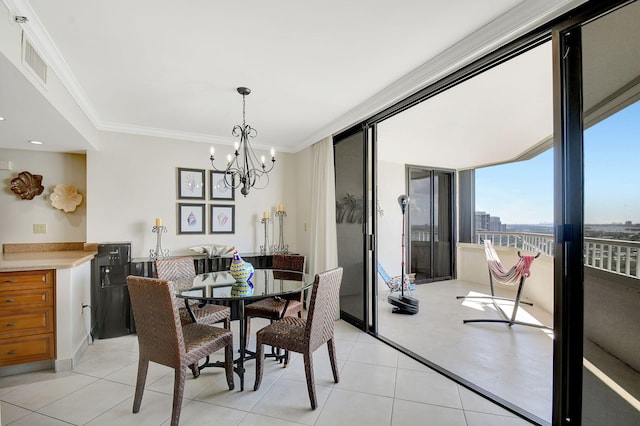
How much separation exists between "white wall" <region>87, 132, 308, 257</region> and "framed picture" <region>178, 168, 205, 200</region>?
75 millimetres

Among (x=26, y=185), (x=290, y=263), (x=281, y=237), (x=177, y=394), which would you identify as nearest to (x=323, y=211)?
(x=290, y=263)

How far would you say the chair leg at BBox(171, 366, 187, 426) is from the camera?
5.94ft

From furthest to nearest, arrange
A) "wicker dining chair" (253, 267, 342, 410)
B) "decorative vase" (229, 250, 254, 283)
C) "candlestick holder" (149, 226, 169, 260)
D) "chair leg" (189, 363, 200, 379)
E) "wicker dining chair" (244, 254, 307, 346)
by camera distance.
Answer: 1. "candlestick holder" (149, 226, 169, 260)
2. "wicker dining chair" (244, 254, 307, 346)
3. "decorative vase" (229, 250, 254, 283)
4. "chair leg" (189, 363, 200, 379)
5. "wicker dining chair" (253, 267, 342, 410)

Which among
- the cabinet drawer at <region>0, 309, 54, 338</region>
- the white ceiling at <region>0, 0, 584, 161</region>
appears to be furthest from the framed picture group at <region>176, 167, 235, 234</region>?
the cabinet drawer at <region>0, 309, 54, 338</region>

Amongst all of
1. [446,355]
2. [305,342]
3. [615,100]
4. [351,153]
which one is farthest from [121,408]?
[615,100]

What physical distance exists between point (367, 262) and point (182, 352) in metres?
2.12

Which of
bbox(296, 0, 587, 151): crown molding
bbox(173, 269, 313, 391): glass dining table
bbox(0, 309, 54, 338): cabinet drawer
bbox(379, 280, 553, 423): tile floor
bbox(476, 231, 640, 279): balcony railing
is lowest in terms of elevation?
bbox(379, 280, 553, 423): tile floor

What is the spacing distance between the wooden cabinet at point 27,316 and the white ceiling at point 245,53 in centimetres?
141

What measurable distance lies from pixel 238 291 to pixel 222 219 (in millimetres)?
2212

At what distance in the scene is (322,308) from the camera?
2217 mm

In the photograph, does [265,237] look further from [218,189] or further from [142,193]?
[142,193]

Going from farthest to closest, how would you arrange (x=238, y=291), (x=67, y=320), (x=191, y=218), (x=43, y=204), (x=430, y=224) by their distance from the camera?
(x=430, y=224) < (x=191, y=218) < (x=43, y=204) < (x=67, y=320) < (x=238, y=291)

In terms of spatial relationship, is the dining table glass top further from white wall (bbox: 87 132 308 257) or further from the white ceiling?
the white ceiling

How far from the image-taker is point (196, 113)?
3418 mm
